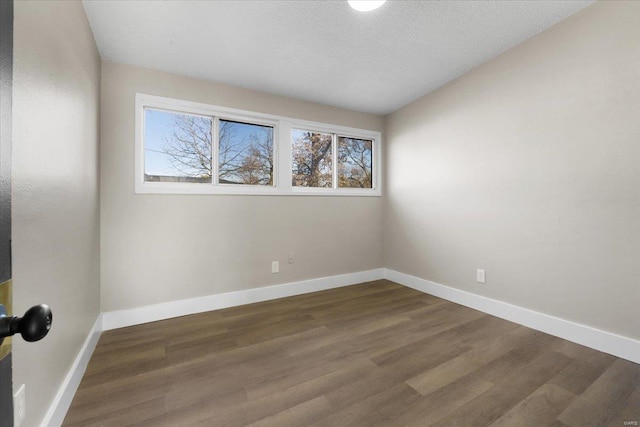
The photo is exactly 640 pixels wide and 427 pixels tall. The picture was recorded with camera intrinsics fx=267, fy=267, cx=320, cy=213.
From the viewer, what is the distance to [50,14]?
1.21 m

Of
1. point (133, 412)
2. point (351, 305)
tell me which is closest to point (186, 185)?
point (133, 412)

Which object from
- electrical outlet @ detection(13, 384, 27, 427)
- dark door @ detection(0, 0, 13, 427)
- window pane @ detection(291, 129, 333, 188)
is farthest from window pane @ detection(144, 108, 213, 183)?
dark door @ detection(0, 0, 13, 427)

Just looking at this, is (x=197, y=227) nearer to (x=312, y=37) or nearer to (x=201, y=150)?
(x=201, y=150)

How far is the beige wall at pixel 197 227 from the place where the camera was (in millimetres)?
2301

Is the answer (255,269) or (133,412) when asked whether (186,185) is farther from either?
(133,412)

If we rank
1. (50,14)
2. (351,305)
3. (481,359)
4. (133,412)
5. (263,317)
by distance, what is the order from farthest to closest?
1. (351,305)
2. (263,317)
3. (481,359)
4. (133,412)
5. (50,14)

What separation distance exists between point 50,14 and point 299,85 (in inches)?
77.8

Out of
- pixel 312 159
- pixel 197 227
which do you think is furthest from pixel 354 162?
pixel 197 227

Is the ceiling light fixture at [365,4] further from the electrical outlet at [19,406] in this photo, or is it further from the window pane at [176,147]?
the electrical outlet at [19,406]

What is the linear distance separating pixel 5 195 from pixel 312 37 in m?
2.21

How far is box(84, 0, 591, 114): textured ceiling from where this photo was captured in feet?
6.09

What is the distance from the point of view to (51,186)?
1.22 meters

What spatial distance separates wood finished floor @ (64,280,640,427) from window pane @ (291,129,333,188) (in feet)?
5.44

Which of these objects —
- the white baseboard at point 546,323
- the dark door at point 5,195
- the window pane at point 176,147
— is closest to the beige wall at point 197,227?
the window pane at point 176,147
